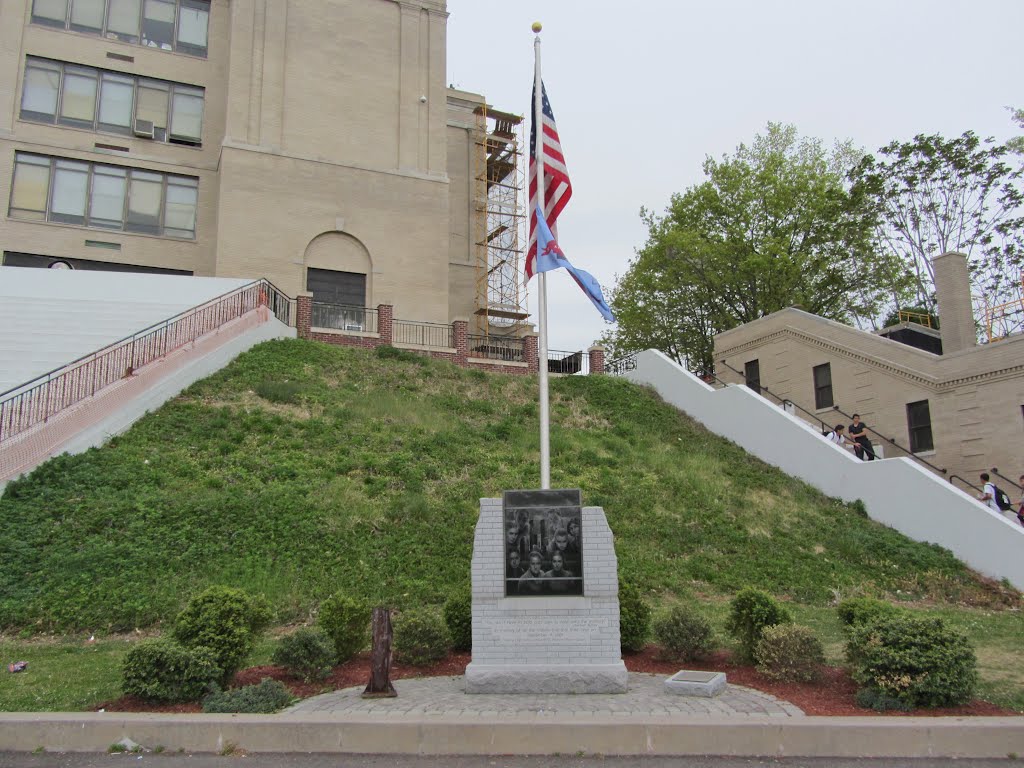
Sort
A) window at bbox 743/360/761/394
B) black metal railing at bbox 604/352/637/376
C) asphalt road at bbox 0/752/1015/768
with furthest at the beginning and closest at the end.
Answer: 1. black metal railing at bbox 604/352/637/376
2. window at bbox 743/360/761/394
3. asphalt road at bbox 0/752/1015/768

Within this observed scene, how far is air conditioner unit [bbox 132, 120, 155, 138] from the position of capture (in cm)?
3082

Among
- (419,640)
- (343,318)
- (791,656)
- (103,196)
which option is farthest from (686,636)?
(103,196)

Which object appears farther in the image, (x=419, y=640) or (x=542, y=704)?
(x=419, y=640)

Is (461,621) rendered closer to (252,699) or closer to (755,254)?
(252,699)

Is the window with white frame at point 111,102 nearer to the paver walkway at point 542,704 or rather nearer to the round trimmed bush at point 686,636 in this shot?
Answer: the round trimmed bush at point 686,636

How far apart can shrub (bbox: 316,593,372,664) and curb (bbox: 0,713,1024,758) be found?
2442 mm

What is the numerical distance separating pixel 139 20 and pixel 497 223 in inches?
753

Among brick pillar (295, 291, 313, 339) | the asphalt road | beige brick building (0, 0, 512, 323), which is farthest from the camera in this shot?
beige brick building (0, 0, 512, 323)

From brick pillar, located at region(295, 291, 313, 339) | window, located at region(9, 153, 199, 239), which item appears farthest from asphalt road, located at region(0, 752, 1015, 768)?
window, located at region(9, 153, 199, 239)

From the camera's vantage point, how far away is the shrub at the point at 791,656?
337 inches

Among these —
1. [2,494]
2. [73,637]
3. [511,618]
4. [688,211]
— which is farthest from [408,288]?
[511,618]

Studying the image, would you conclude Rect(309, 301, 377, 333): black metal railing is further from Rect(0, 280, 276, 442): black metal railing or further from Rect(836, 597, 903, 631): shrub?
Rect(836, 597, 903, 631): shrub

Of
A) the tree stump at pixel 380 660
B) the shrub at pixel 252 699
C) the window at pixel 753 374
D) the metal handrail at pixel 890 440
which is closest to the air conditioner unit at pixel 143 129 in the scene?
the window at pixel 753 374

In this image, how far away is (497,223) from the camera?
44.0 meters
